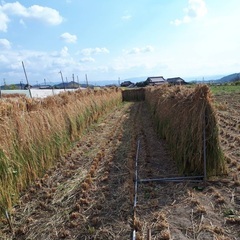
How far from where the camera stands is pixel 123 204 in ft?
12.7

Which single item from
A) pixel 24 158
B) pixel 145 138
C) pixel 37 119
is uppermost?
pixel 37 119

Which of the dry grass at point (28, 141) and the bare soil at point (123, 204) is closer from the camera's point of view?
the bare soil at point (123, 204)

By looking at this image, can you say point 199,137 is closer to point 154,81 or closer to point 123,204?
point 123,204

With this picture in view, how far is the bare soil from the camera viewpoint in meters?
3.17

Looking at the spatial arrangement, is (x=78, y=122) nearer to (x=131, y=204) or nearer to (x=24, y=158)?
(x=24, y=158)

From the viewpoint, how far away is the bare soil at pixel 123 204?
317 cm

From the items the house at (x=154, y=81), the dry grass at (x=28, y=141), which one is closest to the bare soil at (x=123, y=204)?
the dry grass at (x=28, y=141)

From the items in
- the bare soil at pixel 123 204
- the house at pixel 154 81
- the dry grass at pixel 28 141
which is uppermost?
the dry grass at pixel 28 141

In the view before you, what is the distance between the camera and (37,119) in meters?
5.69

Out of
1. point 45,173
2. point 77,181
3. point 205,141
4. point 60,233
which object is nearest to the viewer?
point 60,233

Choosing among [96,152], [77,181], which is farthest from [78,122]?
[77,181]

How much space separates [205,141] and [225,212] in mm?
1452

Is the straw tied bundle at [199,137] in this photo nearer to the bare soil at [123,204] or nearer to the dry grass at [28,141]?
the bare soil at [123,204]

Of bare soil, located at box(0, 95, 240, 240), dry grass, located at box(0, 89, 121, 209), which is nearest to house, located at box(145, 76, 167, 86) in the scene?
dry grass, located at box(0, 89, 121, 209)
